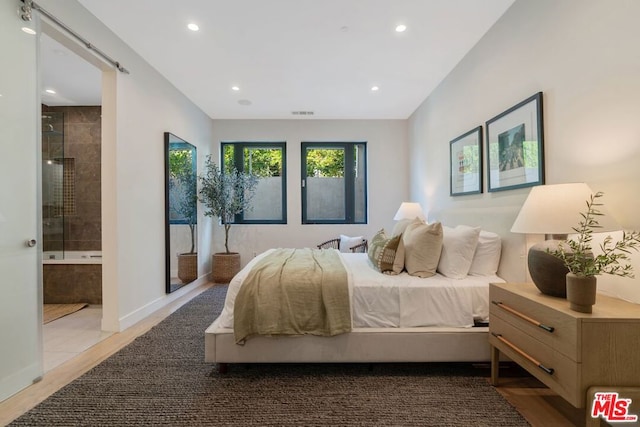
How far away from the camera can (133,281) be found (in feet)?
9.59

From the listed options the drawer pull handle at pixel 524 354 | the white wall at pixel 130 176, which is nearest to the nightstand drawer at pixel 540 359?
the drawer pull handle at pixel 524 354

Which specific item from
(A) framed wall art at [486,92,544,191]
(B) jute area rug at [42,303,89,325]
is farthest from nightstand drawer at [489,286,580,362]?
(B) jute area rug at [42,303,89,325]

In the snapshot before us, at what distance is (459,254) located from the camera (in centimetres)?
224

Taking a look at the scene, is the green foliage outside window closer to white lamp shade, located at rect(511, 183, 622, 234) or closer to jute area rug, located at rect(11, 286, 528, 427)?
jute area rug, located at rect(11, 286, 528, 427)

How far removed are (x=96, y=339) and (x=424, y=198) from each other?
13.6 ft

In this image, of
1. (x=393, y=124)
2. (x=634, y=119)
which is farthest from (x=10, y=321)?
(x=393, y=124)

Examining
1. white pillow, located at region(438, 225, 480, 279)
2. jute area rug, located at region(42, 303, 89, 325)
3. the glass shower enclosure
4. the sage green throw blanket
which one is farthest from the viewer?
the glass shower enclosure

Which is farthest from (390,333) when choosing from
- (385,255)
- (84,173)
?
(84,173)

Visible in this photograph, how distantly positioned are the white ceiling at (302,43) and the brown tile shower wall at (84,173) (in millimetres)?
399

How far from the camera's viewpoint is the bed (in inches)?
76.7

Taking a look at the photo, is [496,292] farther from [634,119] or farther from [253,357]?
[253,357]

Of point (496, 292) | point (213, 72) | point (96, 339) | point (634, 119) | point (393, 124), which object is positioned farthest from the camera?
point (393, 124)

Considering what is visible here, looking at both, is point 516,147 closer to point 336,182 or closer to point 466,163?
point 466,163

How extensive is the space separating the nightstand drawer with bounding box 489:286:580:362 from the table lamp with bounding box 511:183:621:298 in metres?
0.16
